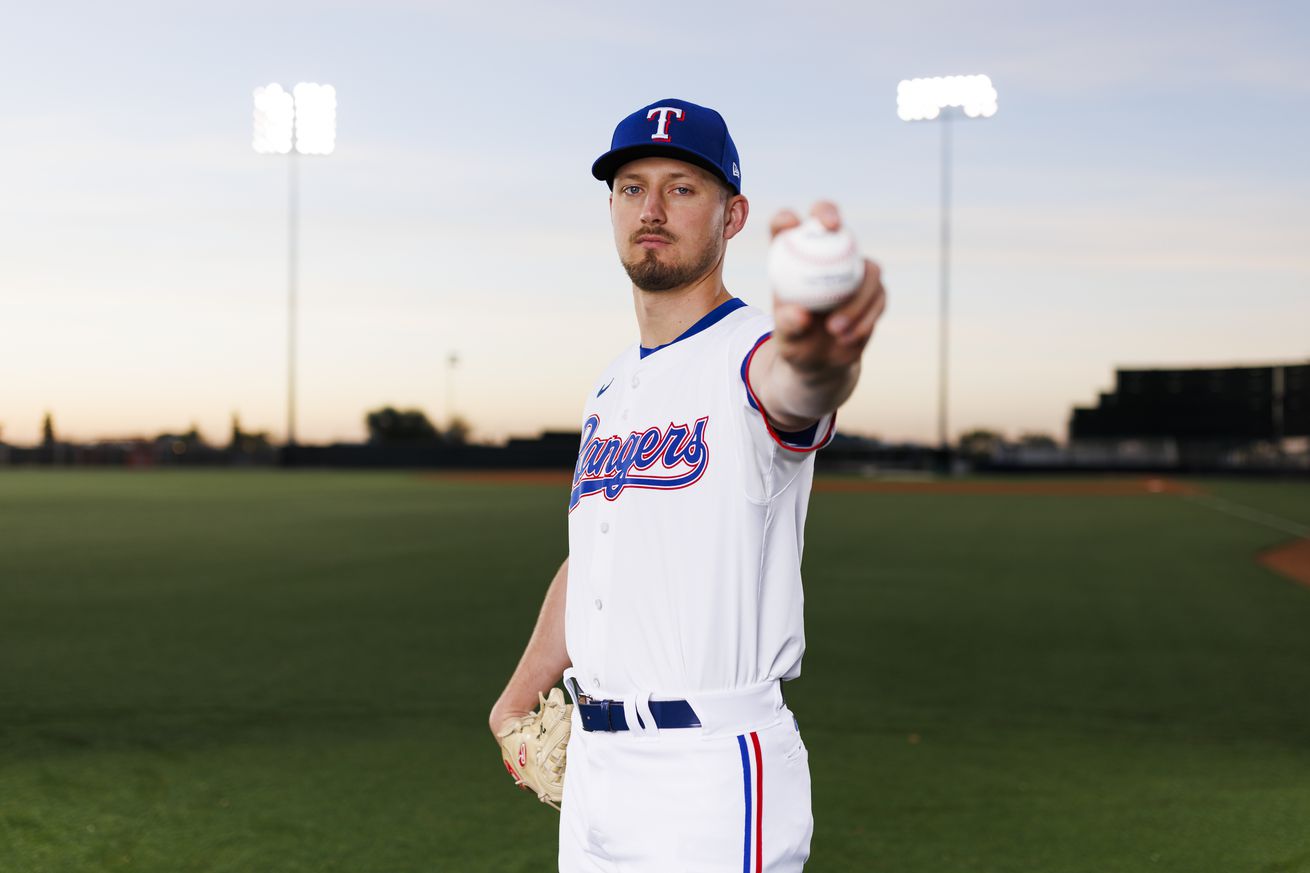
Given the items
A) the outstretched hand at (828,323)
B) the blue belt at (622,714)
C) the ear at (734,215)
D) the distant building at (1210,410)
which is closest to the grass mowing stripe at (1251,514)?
the ear at (734,215)

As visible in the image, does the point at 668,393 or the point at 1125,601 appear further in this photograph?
the point at 1125,601

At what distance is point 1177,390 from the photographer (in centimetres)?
7600

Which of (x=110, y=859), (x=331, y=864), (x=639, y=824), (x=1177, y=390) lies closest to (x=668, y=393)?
(x=639, y=824)

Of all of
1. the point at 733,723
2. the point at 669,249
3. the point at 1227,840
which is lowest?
the point at 1227,840

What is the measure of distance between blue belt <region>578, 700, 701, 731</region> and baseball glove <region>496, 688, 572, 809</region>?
21 cm

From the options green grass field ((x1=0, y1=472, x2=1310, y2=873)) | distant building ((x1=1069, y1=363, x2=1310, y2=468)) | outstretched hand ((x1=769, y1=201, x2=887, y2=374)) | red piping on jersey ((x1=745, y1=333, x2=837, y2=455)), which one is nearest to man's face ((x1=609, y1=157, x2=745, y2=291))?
red piping on jersey ((x1=745, y1=333, x2=837, y2=455))

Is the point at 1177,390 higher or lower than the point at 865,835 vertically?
higher

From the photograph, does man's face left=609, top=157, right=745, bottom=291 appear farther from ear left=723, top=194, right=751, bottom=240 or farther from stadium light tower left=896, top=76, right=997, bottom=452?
stadium light tower left=896, top=76, right=997, bottom=452

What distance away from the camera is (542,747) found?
229 centimetres

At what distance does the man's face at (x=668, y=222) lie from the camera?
2.07 metres

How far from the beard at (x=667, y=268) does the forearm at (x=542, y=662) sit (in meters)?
0.63

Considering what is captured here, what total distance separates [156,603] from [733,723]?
28.3 feet

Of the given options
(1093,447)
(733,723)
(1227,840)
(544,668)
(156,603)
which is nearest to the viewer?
(733,723)

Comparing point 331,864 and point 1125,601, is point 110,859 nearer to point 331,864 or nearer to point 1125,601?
point 331,864
